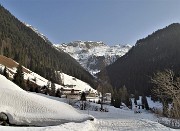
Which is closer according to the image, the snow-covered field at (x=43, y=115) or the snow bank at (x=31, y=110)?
the snow-covered field at (x=43, y=115)

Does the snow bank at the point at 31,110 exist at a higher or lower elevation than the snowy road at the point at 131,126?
higher

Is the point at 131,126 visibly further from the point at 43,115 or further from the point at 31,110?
the point at 31,110

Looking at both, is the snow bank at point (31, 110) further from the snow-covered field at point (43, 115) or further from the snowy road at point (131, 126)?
the snowy road at point (131, 126)

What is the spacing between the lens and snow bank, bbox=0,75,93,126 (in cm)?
2559

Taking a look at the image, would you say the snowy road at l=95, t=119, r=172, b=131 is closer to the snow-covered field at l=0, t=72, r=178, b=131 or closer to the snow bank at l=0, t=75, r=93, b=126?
the snow-covered field at l=0, t=72, r=178, b=131

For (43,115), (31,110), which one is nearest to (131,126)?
(43,115)

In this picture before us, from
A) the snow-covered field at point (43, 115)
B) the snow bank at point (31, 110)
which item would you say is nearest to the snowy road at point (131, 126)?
the snow-covered field at point (43, 115)

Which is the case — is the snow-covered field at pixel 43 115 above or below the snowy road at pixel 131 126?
above

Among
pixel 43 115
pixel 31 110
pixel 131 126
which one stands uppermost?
pixel 31 110

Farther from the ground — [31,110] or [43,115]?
[31,110]

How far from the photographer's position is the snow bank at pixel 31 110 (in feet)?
→ 84.0

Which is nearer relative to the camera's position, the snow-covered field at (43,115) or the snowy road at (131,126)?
the snow-covered field at (43,115)

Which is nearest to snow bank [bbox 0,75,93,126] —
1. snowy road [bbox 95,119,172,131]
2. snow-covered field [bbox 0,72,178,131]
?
snow-covered field [bbox 0,72,178,131]

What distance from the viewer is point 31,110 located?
26969mm
